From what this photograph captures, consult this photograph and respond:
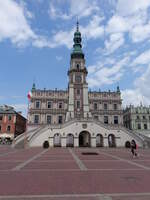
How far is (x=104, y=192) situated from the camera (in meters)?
7.36

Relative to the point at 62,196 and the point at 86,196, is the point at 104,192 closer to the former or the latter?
the point at 86,196

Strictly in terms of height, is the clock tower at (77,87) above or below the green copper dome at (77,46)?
below

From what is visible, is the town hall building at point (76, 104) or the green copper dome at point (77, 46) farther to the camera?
the green copper dome at point (77, 46)

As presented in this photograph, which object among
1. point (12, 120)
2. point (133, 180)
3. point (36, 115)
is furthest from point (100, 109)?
point (133, 180)

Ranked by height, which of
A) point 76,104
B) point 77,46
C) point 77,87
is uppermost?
point 77,46

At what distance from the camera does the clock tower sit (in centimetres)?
5606

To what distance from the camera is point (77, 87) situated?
58.8 m

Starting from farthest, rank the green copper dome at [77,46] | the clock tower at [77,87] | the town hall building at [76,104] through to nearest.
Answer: the green copper dome at [77,46]
the town hall building at [76,104]
the clock tower at [77,87]

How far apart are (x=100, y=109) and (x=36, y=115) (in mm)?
21999

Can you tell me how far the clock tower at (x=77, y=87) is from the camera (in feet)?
184

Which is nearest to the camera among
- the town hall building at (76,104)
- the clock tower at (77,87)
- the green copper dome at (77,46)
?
the clock tower at (77,87)

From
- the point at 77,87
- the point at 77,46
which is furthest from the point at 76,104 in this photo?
the point at 77,46

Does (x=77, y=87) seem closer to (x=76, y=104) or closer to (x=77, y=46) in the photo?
(x=76, y=104)

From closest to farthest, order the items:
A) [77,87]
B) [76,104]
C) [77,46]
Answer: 1. [76,104]
2. [77,87]
3. [77,46]
